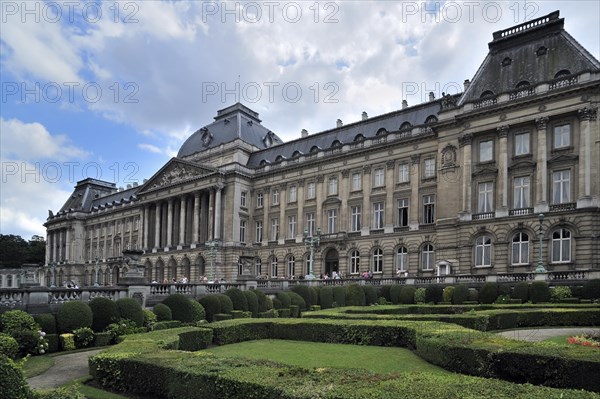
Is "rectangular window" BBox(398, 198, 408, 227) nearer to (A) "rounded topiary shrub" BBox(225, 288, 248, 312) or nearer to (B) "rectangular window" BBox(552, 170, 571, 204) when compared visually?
(B) "rectangular window" BBox(552, 170, 571, 204)

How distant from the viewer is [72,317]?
1956 centimetres

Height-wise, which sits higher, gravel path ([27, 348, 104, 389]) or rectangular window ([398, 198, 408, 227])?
rectangular window ([398, 198, 408, 227])

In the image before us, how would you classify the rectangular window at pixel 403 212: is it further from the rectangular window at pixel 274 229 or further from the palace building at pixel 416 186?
the rectangular window at pixel 274 229

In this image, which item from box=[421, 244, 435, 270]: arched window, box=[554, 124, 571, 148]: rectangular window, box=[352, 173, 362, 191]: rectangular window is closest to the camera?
box=[554, 124, 571, 148]: rectangular window

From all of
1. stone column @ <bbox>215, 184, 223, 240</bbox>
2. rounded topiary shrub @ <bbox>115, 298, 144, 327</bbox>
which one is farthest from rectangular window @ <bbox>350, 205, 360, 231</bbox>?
rounded topiary shrub @ <bbox>115, 298, 144, 327</bbox>

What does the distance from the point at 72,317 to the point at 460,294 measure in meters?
24.3

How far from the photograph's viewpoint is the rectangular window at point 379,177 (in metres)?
55.0

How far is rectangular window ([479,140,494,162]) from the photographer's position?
4472 centimetres

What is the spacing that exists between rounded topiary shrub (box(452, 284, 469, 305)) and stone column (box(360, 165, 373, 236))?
69.6 ft

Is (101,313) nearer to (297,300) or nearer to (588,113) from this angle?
(297,300)

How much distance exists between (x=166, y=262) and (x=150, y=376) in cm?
6554

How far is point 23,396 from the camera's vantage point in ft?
25.7

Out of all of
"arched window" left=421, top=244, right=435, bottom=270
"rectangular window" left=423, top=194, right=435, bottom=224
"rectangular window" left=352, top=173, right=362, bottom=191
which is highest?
"rectangular window" left=352, top=173, right=362, bottom=191

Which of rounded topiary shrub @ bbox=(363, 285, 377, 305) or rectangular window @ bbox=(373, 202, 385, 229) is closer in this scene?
rounded topiary shrub @ bbox=(363, 285, 377, 305)
